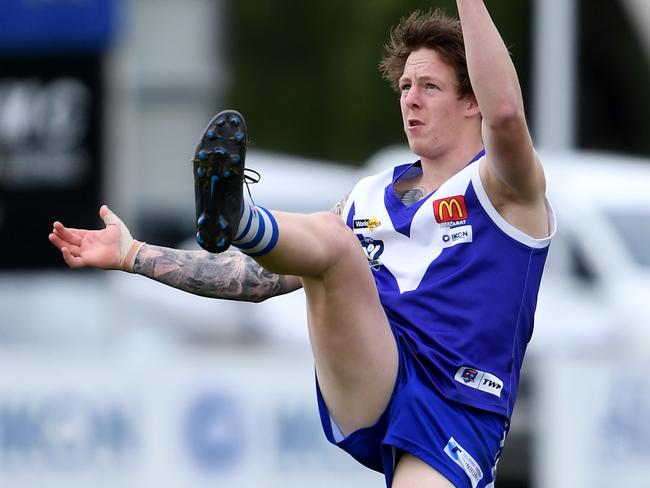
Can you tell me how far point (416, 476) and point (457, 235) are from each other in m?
0.80

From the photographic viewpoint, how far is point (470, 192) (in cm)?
533

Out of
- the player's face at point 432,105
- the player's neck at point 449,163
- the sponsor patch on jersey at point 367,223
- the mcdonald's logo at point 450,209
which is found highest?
the player's face at point 432,105

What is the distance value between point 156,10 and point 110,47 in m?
3.18

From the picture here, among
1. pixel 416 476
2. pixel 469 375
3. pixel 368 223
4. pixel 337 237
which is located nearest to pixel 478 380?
pixel 469 375

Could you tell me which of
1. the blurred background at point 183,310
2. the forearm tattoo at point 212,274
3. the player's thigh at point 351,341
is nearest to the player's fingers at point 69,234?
the forearm tattoo at point 212,274

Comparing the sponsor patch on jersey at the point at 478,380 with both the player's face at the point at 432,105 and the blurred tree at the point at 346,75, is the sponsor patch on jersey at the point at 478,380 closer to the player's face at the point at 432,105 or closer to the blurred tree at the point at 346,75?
the player's face at the point at 432,105

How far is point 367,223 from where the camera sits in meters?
5.53

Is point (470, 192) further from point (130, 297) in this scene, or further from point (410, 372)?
point (130, 297)

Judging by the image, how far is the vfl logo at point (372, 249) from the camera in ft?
18.0

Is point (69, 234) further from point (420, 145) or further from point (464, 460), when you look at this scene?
point (464, 460)

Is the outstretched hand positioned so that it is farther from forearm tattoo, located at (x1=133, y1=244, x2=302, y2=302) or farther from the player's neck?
the player's neck

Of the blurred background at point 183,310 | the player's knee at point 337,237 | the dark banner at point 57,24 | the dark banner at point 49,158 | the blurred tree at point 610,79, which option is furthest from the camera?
the blurred tree at point 610,79

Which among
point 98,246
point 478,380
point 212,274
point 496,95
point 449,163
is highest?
point 496,95

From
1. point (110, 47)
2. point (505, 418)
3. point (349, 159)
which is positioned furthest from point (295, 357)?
point (349, 159)
